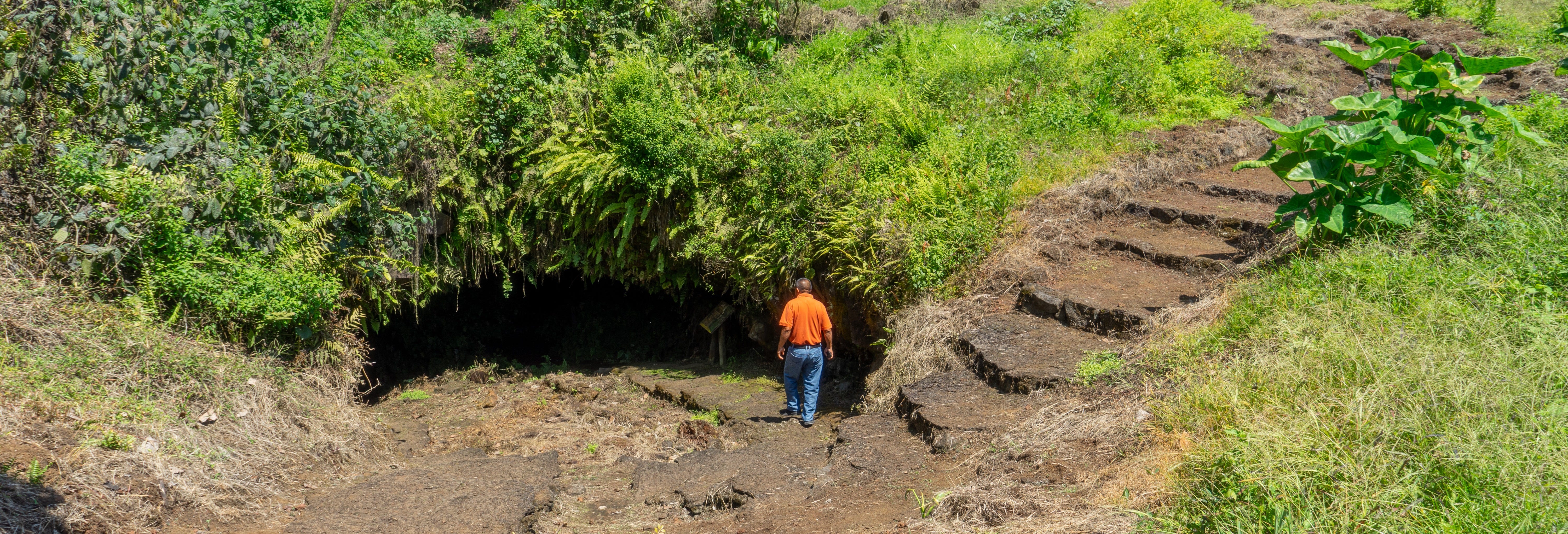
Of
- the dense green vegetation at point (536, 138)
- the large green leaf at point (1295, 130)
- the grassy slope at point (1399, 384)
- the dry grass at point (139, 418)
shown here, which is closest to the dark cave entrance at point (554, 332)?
the dense green vegetation at point (536, 138)

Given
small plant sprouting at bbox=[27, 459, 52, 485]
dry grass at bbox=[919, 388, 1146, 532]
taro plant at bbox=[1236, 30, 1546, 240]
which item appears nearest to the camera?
dry grass at bbox=[919, 388, 1146, 532]

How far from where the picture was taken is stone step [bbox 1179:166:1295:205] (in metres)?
8.44

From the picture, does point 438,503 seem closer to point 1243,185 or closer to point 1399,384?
point 1399,384

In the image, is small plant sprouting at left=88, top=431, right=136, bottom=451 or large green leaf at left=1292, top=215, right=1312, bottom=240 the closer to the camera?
small plant sprouting at left=88, top=431, right=136, bottom=451

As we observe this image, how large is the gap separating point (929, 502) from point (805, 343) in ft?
8.23

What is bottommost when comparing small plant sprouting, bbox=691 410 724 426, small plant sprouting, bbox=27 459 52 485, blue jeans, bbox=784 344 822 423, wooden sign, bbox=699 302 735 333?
small plant sprouting, bbox=691 410 724 426

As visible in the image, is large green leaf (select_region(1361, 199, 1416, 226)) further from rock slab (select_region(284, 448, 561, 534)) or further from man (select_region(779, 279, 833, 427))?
rock slab (select_region(284, 448, 561, 534))

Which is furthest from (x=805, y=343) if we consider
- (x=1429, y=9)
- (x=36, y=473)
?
(x=1429, y=9)

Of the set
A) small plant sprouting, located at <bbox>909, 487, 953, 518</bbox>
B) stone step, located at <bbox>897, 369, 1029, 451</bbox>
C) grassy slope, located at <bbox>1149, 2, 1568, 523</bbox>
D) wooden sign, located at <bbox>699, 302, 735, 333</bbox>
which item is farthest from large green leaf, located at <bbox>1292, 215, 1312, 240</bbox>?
wooden sign, located at <bbox>699, 302, 735, 333</bbox>

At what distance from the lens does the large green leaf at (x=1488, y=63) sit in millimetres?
5707

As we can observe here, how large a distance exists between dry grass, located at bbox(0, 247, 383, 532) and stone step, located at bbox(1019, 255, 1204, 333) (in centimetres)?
562

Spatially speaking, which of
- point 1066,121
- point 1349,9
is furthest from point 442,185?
point 1349,9

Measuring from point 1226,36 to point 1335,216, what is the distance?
22.5 feet

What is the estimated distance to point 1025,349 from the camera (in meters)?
6.79
